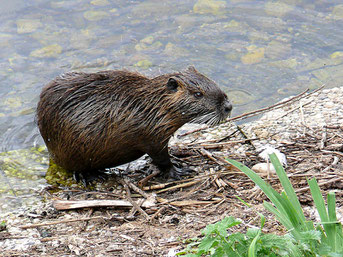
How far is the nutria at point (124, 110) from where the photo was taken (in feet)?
12.2

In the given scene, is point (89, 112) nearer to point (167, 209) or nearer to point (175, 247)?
point (167, 209)

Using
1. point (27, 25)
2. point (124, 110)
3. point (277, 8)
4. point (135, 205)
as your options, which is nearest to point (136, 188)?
point (135, 205)

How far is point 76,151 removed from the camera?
3.93m

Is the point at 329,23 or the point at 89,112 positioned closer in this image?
the point at 89,112

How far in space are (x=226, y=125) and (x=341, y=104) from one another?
1.20 metres

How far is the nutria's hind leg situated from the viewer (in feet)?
12.8

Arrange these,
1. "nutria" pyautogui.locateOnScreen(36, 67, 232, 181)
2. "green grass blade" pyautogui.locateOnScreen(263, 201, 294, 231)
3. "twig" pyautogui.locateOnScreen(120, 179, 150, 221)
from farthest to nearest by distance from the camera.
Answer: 1. "nutria" pyautogui.locateOnScreen(36, 67, 232, 181)
2. "twig" pyautogui.locateOnScreen(120, 179, 150, 221)
3. "green grass blade" pyautogui.locateOnScreen(263, 201, 294, 231)

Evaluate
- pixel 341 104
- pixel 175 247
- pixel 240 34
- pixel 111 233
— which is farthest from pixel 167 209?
pixel 240 34

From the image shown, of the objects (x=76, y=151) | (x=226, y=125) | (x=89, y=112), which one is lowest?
(x=226, y=125)

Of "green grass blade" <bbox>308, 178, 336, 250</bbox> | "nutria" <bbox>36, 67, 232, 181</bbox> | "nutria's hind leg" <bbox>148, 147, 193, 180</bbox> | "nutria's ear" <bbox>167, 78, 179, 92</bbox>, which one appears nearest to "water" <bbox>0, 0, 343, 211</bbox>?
"nutria" <bbox>36, 67, 232, 181</bbox>

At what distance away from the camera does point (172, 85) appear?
372cm

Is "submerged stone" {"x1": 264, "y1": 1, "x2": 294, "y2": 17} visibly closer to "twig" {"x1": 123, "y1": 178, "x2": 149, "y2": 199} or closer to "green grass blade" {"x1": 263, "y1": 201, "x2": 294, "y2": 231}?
"twig" {"x1": 123, "y1": 178, "x2": 149, "y2": 199}

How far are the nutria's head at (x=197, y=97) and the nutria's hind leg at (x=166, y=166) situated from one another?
37 cm

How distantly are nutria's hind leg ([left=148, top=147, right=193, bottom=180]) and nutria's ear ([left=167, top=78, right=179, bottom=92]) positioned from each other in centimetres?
48
